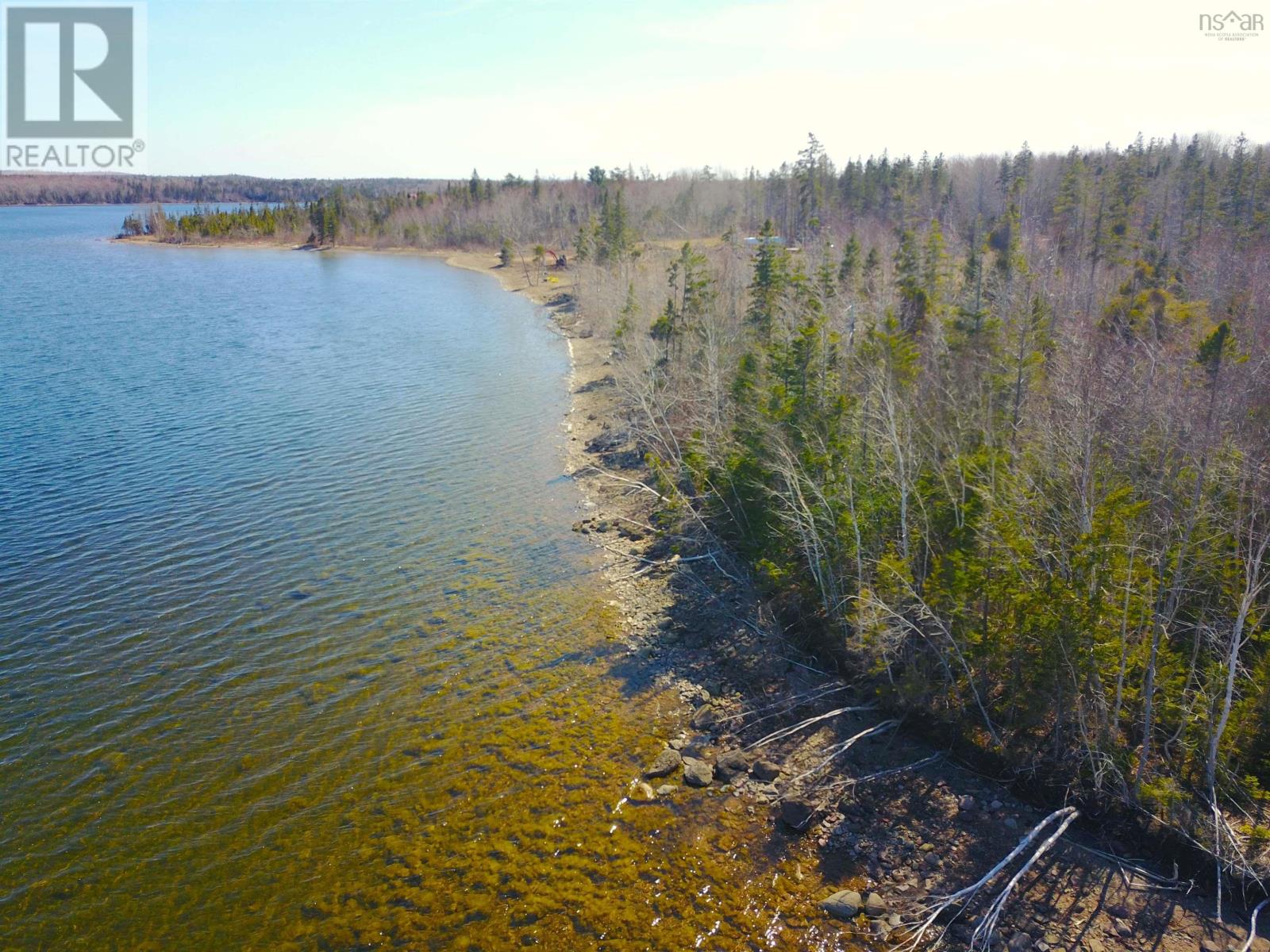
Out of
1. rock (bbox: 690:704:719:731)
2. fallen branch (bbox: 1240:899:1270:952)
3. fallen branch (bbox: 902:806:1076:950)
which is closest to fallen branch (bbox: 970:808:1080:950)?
fallen branch (bbox: 902:806:1076:950)

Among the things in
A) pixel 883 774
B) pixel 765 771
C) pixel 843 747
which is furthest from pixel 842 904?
pixel 843 747

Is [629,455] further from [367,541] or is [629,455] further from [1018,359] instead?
[1018,359]

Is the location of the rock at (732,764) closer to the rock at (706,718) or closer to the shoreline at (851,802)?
the shoreline at (851,802)

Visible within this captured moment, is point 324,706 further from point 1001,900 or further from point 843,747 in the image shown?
point 1001,900

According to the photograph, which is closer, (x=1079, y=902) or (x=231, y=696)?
(x=1079, y=902)

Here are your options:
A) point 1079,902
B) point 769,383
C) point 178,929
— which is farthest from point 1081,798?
point 178,929
